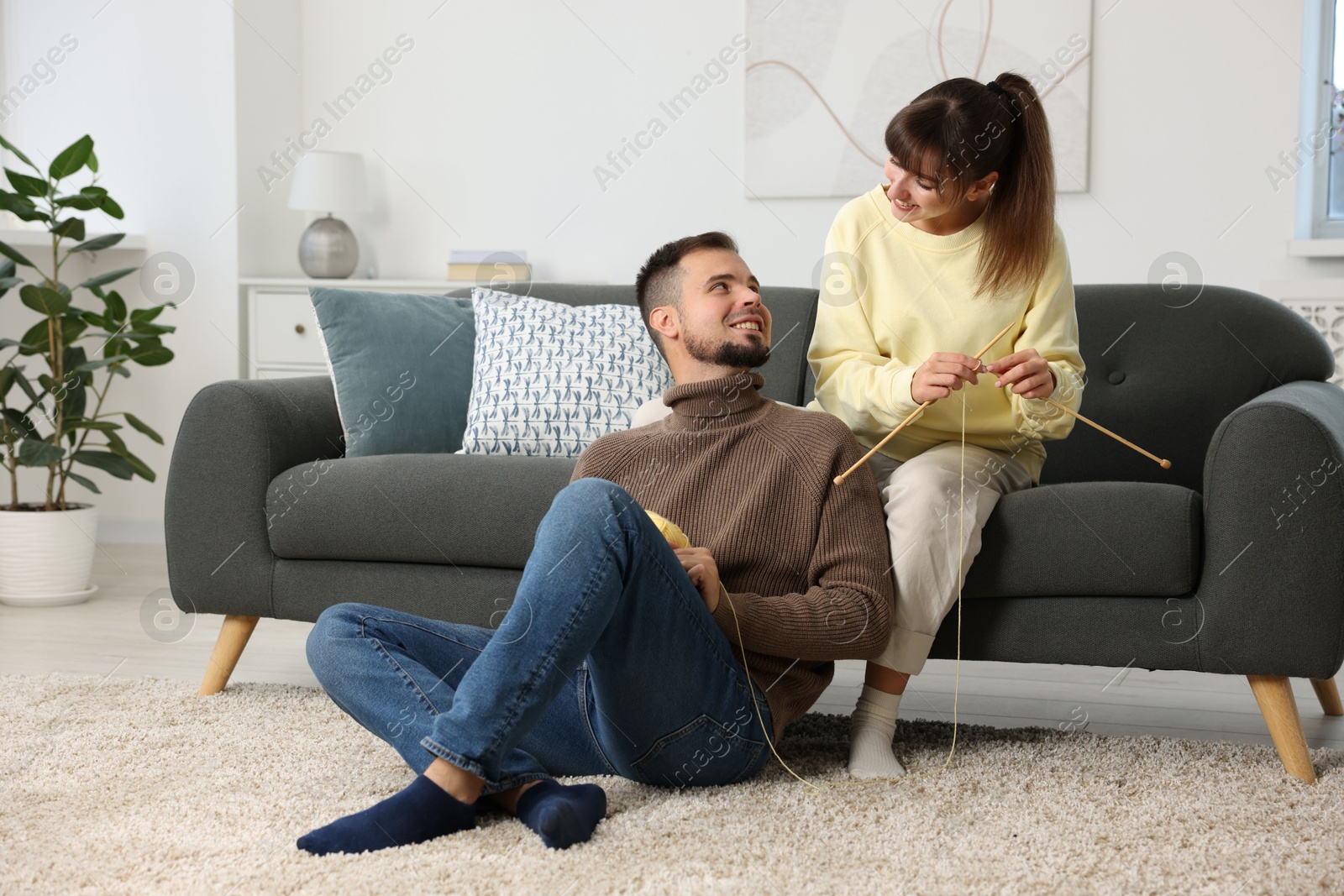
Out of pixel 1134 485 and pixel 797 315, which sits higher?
pixel 797 315

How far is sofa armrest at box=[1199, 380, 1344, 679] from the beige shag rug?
185 millimetres

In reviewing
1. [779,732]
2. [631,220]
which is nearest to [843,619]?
[779,732]

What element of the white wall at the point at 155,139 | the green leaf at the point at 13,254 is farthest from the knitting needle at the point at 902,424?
the white wall at the point at 155,139

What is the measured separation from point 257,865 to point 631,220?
2.75 meters

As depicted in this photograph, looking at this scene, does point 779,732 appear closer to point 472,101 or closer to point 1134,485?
point 1134,485

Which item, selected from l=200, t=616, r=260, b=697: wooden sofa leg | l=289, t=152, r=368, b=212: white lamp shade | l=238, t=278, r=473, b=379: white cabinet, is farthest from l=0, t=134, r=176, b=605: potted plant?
l=200, t=616, r=260, b=697: wooden sofa leg

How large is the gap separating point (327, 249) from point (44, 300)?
91 centimetres

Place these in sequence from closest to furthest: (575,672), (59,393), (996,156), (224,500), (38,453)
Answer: (575,672) < (996,156) < (224,500) < (38,453) < (59,393)

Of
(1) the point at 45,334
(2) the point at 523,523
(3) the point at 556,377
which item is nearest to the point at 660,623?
(2) the point at 523,523

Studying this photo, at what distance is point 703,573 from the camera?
1.40 m

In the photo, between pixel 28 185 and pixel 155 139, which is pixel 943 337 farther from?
pixel 155 139

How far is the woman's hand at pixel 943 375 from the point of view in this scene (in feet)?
5.29

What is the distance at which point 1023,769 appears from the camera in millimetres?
1706

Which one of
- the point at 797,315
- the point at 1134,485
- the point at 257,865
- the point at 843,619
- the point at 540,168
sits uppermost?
the point at 540,168
